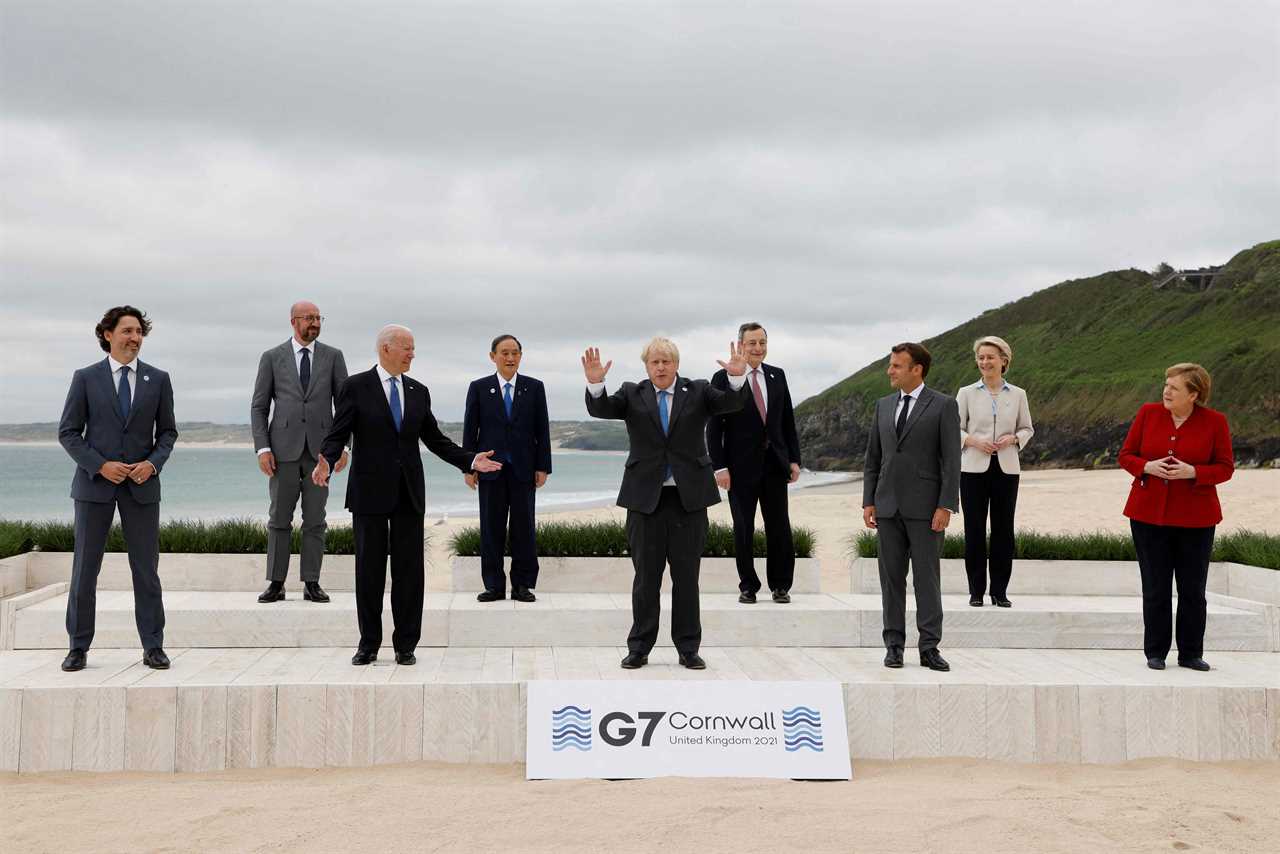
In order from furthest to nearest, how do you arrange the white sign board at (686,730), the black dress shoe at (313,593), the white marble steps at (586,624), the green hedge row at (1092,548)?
the green hedge row at (1092,548)
the black dress shoe at (313,593)
the white marble steps at (586,624)
the white sign board at (686,730)

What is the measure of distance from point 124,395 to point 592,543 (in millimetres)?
3278

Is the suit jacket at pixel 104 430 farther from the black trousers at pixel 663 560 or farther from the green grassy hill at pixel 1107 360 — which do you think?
the green grassy hill at pixel 1107 360

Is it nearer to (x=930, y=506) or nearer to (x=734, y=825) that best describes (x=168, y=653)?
(x=734, y=825)

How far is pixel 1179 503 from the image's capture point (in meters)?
5.21

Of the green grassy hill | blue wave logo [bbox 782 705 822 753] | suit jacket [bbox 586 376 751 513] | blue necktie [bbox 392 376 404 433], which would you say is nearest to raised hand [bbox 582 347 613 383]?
suit jacket [bbox 586 376 751 513]

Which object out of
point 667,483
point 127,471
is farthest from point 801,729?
point 127,471

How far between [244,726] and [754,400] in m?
3.53

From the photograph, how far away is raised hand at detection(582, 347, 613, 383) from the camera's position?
16.0 feet

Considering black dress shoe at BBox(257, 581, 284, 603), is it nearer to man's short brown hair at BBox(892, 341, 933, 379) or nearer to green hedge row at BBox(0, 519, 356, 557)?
green hedge row at BBox(0, 519, 356, 557)

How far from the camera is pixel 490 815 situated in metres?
3.71

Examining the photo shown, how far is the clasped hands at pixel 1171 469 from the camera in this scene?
512 centimetres

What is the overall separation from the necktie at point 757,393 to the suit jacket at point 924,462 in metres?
1.10

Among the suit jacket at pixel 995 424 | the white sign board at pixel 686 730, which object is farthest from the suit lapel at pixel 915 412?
the white sign board at pixel 686 730

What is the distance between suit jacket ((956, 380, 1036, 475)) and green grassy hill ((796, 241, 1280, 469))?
33816 mm
